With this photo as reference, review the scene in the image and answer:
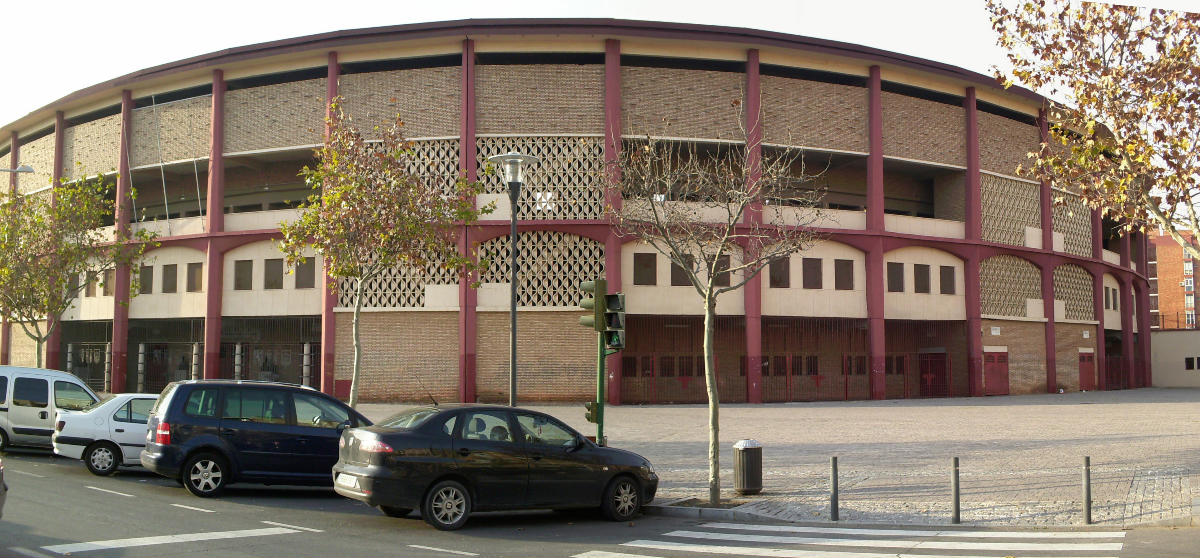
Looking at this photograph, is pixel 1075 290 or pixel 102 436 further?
pixel 1075 290

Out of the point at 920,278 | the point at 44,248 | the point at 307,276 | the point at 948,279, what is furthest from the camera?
the point at 948,279

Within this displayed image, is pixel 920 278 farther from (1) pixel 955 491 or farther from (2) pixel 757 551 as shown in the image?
(2) pixel 757 551

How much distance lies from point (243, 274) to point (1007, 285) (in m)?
30.7

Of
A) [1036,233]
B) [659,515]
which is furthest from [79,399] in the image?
[1036,233]

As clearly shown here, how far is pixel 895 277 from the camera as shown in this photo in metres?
36.1

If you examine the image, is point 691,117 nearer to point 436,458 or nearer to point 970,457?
point 970,457

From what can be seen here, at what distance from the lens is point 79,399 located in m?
17.3

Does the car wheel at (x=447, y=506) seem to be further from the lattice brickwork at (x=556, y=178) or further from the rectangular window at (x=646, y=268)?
the rectangular window at (x=646, y=268)

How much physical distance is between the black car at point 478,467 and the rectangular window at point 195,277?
2774 centimetres

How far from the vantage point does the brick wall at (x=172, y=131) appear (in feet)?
116

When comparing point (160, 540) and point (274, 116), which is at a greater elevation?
point (274, 116)

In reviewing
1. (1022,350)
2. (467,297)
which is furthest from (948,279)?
(467,297)

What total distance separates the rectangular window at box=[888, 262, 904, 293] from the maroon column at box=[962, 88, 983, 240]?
3.36 meters

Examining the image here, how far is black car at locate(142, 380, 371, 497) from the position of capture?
12.5 m
